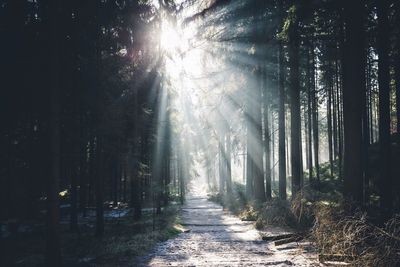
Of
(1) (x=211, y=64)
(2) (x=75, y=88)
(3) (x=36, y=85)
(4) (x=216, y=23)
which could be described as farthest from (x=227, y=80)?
(3) (x=36, y=85)

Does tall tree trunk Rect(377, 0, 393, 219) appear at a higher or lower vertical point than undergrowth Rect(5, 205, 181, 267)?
higher

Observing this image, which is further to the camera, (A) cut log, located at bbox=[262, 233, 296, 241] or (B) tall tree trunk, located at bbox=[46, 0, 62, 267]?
(A) cut log, located at bbox=[262, 233, 296, 241]

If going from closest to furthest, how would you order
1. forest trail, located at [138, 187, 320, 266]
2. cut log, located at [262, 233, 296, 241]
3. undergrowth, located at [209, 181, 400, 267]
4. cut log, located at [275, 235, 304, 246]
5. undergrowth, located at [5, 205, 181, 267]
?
1. undergrowth, located at [209, 181, 400, 267]
2. forest trail, located at [138, 187, 320, 266]
3. undergrowth, located at [5, 205, 181, 267]
4. cut log, located at [275, 235, 304, 246]
5. cut log, located at [262, 233, 296, 241]

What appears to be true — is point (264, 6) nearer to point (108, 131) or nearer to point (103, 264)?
point (108, 131)

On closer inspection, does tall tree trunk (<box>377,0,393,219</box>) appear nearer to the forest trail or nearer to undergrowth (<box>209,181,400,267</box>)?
undergrowth (<box>209,181,400,267</box>)

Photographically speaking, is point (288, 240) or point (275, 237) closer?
point (288, 240)

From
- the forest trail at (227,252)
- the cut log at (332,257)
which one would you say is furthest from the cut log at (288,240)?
the cut log at (332,257)

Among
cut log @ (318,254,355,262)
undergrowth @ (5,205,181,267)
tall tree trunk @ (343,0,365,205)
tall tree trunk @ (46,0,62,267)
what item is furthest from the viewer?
tall tree trunk @ (343,0,365,205)

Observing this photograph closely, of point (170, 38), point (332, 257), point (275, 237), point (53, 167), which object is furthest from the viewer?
point (170, 38)

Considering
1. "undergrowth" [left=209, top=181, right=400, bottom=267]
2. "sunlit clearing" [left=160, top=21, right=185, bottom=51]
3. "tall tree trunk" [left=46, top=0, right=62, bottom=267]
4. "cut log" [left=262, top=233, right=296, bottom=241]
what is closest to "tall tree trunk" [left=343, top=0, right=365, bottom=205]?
"undergrowth" [left=209, top=181, right=400, bottom=267]

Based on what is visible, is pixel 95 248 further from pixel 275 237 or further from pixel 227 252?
pixel 275 237

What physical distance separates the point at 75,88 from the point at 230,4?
19.7 ft

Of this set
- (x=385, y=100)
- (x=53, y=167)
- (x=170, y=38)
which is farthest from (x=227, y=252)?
(x=385, y=100)

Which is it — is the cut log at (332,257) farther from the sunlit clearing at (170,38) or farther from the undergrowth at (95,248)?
the sunlit clearing at (170,38)
